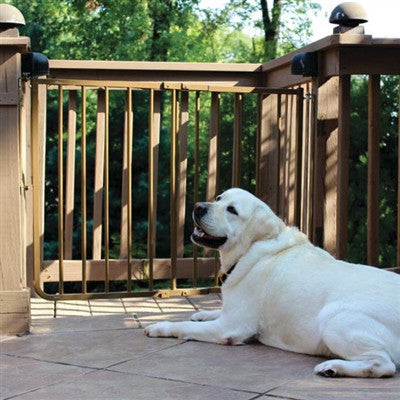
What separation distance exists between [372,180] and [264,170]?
114 centimetres

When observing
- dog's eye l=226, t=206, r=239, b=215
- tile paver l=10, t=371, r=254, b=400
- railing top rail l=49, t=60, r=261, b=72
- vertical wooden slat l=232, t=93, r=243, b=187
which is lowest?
tile paver l=10, t=371, r=254, b=400

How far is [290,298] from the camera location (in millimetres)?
3508

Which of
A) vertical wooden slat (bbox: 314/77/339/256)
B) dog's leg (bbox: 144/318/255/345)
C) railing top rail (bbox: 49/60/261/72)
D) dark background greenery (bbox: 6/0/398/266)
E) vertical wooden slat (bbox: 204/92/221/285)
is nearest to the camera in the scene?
dog's leg (bbox: 144/318/255/345)

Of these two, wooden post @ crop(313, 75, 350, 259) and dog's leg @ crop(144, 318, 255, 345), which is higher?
wooden post @ crop(313, 75, 350, 259)

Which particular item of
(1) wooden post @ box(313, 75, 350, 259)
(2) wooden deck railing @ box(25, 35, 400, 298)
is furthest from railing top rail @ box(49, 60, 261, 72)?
(1) wooden post @ box(313, 75, 350, 259)

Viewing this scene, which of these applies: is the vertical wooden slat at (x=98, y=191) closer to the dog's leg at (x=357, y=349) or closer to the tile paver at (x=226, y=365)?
the tile paver at (x=226, y=365)

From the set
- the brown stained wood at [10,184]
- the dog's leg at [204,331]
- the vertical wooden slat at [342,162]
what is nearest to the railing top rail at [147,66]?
the vertical wooden slat at [342,162]

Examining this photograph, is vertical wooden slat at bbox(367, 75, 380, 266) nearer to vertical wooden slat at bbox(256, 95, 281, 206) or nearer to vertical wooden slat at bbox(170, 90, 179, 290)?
vertical wooden slat at bbox(256, 95, 281, 206)

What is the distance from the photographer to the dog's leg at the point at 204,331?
3684 mm

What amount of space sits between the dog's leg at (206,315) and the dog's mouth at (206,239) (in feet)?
1.66

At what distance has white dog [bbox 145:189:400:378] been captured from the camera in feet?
10.3

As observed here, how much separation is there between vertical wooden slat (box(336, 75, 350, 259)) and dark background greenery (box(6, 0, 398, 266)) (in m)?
3.03

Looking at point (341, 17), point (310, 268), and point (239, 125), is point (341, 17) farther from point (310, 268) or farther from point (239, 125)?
point (310, 268)

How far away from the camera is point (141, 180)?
896cm
